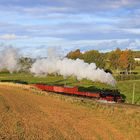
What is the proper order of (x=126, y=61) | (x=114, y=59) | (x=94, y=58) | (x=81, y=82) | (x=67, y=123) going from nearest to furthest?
(x=67, y=123) < (x=81, y=82) < (x=94, y=58) < (x=126, y=61) < (x=114, y=59)

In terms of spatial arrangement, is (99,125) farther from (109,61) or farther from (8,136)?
(109,61)

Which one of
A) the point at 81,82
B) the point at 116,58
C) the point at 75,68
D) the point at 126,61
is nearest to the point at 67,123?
the point at 75,68

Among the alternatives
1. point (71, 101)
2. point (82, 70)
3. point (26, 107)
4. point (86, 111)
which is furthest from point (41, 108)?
point (82, 70)

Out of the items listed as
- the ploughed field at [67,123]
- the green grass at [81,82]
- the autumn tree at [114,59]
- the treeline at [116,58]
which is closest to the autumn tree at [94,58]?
the treeline at [116,58]

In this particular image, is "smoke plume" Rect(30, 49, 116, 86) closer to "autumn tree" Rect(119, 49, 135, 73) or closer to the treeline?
the treeline

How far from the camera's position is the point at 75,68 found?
285ft

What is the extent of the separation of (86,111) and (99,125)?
31.0 feet

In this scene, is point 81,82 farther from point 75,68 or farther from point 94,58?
point 94,58

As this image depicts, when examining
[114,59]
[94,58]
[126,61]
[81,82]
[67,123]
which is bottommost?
[67,123]

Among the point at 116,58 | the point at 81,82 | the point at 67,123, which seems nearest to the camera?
the point at 67,123

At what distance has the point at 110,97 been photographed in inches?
2766

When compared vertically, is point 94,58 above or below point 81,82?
above

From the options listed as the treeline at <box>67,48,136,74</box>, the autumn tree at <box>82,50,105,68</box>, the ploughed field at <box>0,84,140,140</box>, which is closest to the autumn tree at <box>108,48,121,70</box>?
the treeline at <box>67,48,136,74</box>

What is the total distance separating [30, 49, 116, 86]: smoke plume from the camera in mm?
82688
